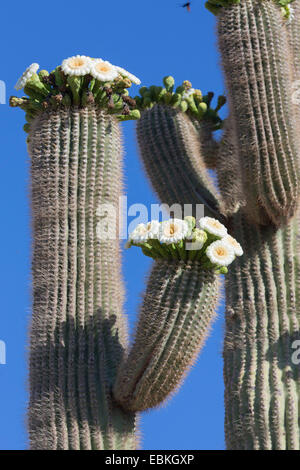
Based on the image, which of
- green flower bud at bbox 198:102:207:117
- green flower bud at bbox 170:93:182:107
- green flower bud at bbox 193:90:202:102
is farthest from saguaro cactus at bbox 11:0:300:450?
green flower bud at bbox 193:90:202:102

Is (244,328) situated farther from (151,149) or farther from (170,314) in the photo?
(151,149)

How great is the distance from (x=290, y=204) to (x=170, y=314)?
6.91 ft

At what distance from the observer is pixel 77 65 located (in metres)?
7.25

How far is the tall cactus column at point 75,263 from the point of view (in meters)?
6.57

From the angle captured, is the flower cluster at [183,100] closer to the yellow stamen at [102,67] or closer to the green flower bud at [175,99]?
the green flower bud at [175,99]

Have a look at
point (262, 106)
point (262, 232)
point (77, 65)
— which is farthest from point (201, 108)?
point (77, 65)

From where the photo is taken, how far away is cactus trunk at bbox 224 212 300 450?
7.22 metres

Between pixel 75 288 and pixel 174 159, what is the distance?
100 inches

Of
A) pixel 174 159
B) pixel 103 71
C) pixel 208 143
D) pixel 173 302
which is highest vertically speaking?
pixel 208 143

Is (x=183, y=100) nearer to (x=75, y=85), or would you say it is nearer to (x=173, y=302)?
(x=75, y=85)

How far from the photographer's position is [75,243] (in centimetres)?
693

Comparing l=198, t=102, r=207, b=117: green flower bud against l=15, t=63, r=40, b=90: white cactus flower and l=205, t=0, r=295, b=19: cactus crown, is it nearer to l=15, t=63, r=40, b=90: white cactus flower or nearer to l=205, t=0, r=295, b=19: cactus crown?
l=205, t=0, r=295, b=19: cactus crown

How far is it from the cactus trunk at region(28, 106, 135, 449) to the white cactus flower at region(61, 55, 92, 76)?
29 centimetres

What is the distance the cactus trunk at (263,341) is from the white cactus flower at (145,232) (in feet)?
5.23
